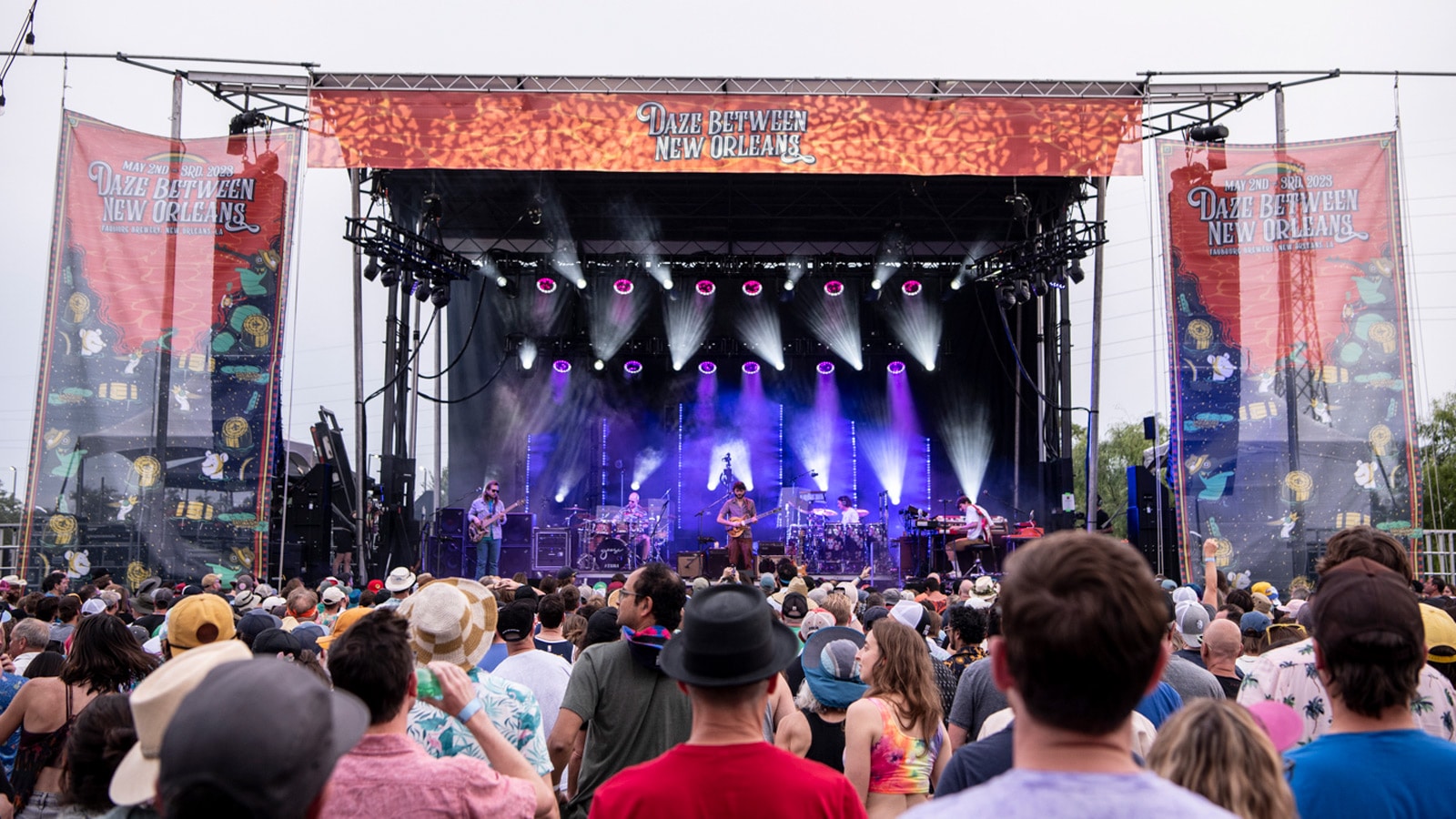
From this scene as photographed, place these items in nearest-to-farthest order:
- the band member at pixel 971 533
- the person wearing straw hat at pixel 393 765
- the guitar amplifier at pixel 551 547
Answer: the person wearing straw hat at pixel 393 765
the band member at pixel 971 533
the guitar amplifier at pixel 551 547

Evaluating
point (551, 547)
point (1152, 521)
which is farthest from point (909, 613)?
point (551, 547)

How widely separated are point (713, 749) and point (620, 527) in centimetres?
1589

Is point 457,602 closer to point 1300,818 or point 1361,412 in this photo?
point 1300,818

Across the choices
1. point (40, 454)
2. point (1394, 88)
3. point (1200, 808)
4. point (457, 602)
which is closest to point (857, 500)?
point (1394, 88)

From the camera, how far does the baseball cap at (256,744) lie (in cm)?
135

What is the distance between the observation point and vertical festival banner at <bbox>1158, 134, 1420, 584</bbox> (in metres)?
11.7

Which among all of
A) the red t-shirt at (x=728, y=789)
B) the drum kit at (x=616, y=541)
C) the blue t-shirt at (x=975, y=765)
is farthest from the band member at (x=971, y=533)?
the red t-shirt at (x=728, y=789)

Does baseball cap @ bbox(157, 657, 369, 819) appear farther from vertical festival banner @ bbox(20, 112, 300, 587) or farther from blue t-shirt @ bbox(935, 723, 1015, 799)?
vertical festival banner @ bbox(20, 112, 300, 587)

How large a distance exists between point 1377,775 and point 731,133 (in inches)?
441

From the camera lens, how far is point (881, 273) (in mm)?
17938

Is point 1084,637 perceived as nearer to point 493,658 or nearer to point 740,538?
point 493,658

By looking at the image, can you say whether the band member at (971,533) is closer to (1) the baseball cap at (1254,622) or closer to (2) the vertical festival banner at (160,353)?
(2) the vertical festival banner at (160,353)

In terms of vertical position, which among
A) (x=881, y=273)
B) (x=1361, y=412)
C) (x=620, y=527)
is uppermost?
(x=881, y=273)

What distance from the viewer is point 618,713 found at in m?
3.49
